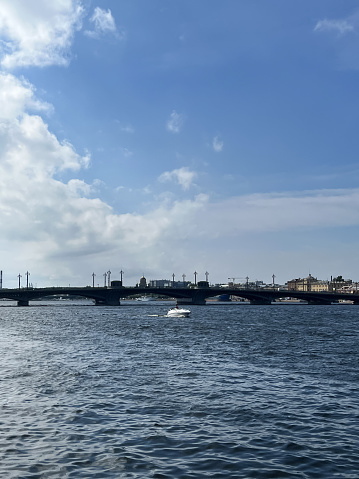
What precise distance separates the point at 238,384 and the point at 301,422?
8.54 m

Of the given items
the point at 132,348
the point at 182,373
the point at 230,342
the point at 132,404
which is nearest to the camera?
the point at 132,404

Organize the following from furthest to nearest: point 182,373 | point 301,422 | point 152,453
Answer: point 182,373, point 301,422, point 152,453

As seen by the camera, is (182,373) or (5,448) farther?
(182,373)

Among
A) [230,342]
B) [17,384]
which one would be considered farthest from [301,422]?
[230,342]

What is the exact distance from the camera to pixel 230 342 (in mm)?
58062

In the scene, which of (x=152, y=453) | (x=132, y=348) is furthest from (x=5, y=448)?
(x=132, y=348)

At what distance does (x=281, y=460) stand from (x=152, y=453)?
4401 millimetres

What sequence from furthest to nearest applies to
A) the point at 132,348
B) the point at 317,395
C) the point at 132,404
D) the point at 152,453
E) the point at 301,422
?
the point at 132,348 → the point at 317,395 → the point at 132,404 → the point at 301,422 → the point at 152,453

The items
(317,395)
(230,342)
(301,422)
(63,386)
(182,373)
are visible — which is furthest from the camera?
(230,342)

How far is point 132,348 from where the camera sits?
51.6 m

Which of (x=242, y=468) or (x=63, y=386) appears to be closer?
(x=242, y=468)

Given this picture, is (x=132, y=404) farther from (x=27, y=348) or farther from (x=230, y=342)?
(x=230, y=342)

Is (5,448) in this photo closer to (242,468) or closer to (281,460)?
(242,468)

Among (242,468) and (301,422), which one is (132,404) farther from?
(242,468)
